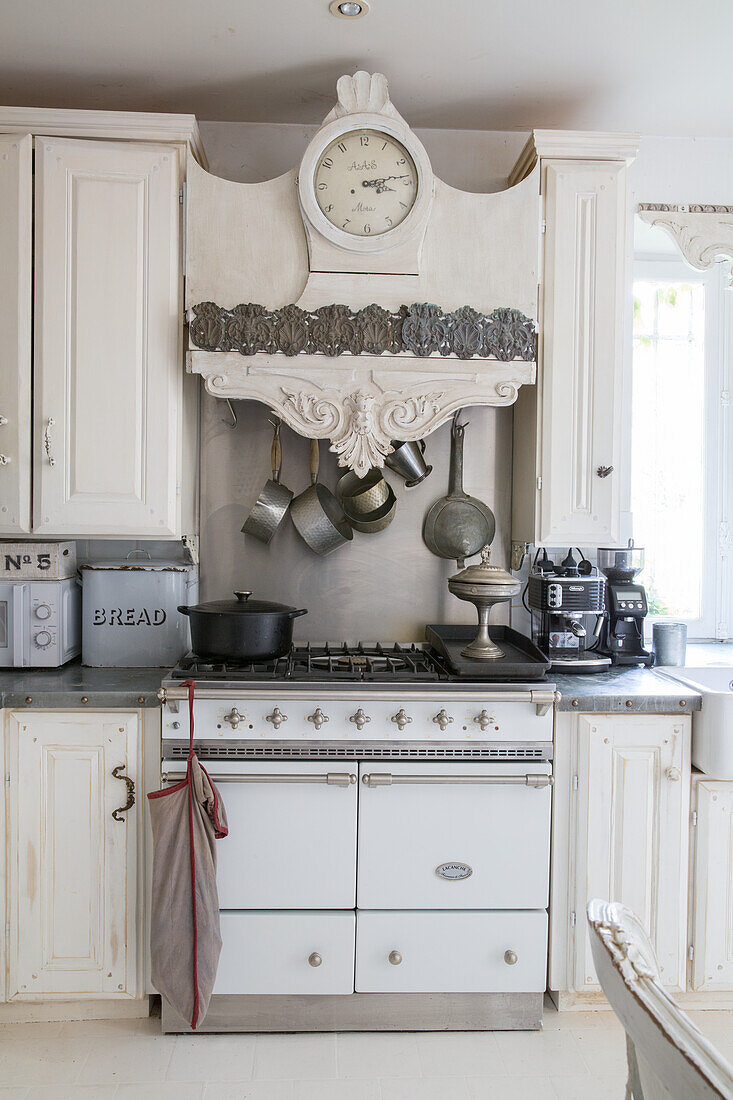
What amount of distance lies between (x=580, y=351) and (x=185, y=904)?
1.87 meters

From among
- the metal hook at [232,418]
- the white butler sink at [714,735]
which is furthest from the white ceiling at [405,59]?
the white butler sink at [714,735]

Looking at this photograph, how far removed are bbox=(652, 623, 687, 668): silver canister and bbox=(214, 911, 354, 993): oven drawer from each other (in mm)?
1280

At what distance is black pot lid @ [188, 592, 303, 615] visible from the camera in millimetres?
2271

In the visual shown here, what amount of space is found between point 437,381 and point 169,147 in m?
1.01

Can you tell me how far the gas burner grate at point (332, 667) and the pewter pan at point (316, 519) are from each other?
35 centimetres

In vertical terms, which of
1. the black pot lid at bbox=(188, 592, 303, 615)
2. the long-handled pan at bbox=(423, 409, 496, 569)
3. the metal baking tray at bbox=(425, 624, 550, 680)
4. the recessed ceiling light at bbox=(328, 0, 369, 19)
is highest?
the recessed ceiling light at bbox=(328, 0, 369, 19)

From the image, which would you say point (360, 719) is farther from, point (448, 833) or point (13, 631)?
point (13, 631)

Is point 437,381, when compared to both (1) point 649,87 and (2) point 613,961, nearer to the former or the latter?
(1) point 649,87

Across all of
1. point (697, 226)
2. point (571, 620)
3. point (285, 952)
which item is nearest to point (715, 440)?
point (697, 226)

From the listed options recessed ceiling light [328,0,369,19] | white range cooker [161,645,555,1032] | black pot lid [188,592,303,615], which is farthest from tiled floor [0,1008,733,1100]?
recessed ceiling light [328,0,369,19]

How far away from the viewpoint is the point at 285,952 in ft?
7.06

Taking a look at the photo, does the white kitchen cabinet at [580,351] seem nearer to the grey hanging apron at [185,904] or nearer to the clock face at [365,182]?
the clock face at [365,182]

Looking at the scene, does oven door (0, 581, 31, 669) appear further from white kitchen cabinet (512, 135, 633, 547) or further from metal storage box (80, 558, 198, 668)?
white kitchen cabinet (512, 135, 633, 547)

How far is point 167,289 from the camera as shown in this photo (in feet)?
7.64
